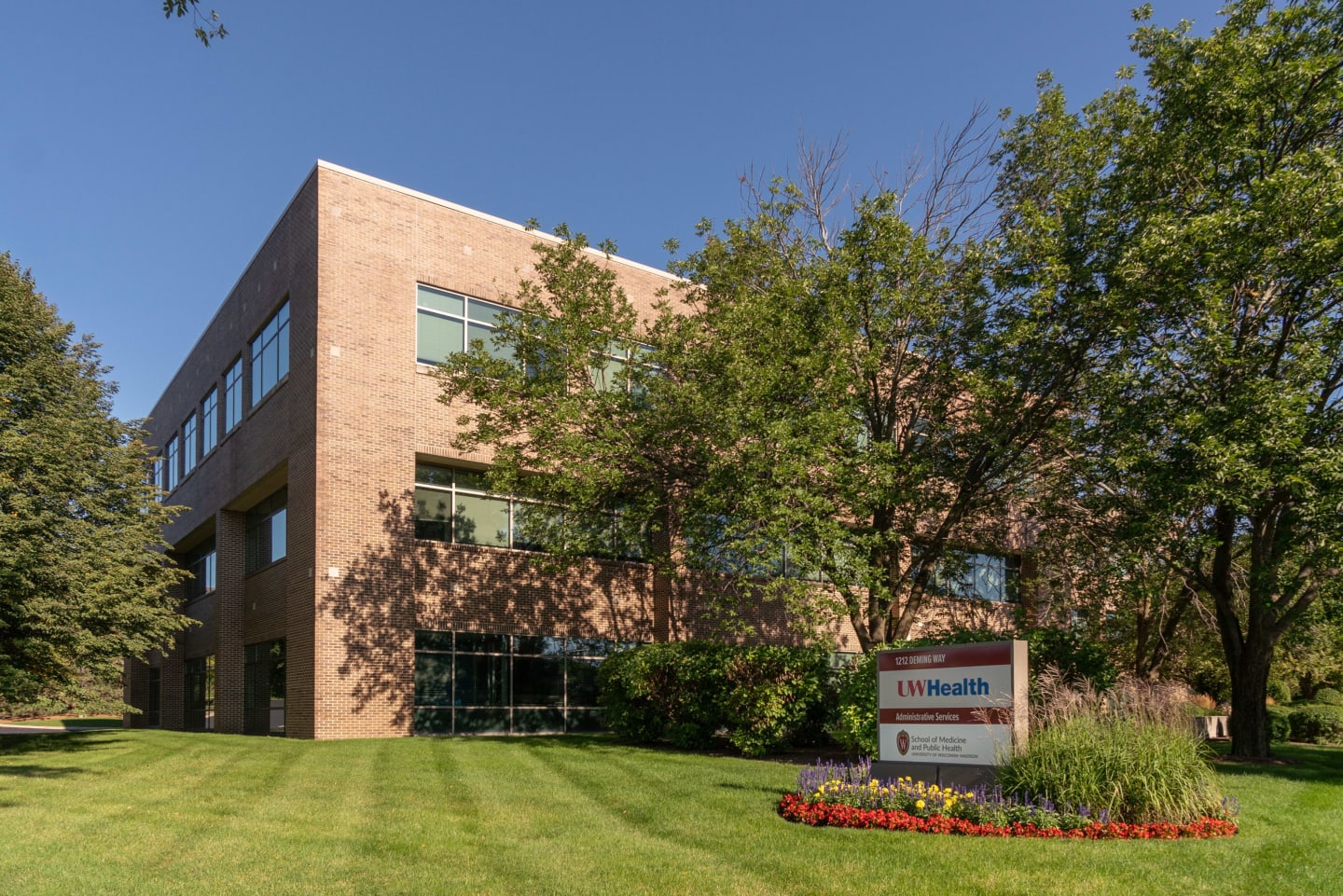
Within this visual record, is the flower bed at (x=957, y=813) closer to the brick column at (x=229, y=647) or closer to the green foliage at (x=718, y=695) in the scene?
the green foliage at (x=718, y=695)

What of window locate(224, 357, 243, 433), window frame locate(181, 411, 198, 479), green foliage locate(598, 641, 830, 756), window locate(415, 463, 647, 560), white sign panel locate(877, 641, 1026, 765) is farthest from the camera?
window frame locate(181, 411, 198, 479)

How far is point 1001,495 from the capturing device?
66.6 feet

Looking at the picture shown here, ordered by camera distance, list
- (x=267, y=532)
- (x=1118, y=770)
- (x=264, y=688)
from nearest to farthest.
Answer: (x=1118, y=770) → (x=264, y=688) → (x=267, y=532)

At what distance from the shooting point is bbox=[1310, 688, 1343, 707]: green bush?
32562 mm

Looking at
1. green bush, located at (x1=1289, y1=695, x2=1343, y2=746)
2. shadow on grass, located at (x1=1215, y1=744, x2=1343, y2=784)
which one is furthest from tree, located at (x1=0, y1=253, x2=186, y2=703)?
green bush, located at (x1=1289, y1=695, x2=1343, y2=746)

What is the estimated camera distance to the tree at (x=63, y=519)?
19031 millimetres

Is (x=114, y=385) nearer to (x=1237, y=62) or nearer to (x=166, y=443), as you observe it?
(x=166, y=443)

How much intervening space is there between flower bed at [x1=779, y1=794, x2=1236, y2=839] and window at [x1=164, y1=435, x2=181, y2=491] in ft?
113

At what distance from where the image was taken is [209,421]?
3369 cm

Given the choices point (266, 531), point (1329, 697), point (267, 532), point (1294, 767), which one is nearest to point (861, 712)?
point (1294, 767)

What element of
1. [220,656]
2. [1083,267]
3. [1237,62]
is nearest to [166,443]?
[220,656]

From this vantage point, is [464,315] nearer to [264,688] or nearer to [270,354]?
[270,354]

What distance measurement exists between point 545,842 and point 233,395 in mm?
25094

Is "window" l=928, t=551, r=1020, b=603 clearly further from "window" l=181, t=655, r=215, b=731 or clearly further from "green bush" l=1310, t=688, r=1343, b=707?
"window" l=181, t=655, r=215, b=731
